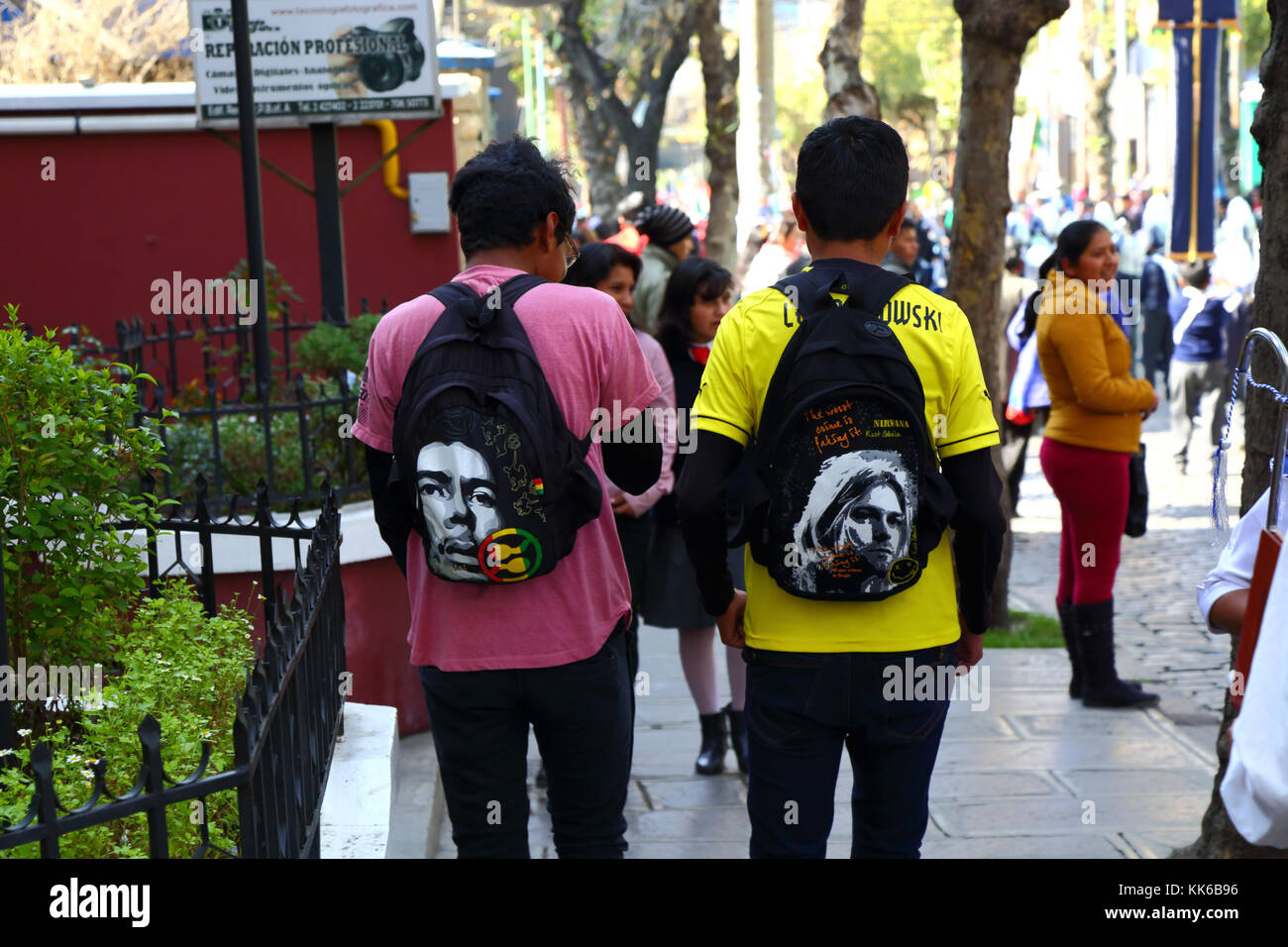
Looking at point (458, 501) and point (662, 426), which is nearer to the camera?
point (458, 501)

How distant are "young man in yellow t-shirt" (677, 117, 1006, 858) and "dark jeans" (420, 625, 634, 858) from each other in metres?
0.32

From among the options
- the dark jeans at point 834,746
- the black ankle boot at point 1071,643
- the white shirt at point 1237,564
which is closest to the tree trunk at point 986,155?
the black ankle boot at point 1071,643

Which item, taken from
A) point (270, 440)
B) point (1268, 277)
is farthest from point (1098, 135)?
point (1268, 277)

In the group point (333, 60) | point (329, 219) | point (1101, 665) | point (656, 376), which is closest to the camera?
point (656, 376)

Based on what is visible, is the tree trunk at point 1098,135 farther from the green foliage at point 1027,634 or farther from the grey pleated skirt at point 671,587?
the grey pleated skirt at point 671,587

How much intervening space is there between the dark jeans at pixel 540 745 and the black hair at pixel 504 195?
90 centimetres

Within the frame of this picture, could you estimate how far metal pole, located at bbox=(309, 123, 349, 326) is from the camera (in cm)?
854

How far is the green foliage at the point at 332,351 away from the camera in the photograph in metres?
6.83

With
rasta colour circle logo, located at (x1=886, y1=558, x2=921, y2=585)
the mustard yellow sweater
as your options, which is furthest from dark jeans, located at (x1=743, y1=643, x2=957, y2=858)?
the mustard yellow sweater

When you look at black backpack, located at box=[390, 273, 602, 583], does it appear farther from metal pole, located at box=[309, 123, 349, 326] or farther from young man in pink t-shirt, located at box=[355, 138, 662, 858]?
metal pole, located at box=[309, 123, 349, 326]

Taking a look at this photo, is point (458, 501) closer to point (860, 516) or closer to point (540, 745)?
point (540, 745)

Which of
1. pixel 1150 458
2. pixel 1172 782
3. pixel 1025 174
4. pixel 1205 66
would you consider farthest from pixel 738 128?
pixel 1025 174

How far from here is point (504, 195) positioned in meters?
3.35

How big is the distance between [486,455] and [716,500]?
1.56ft
